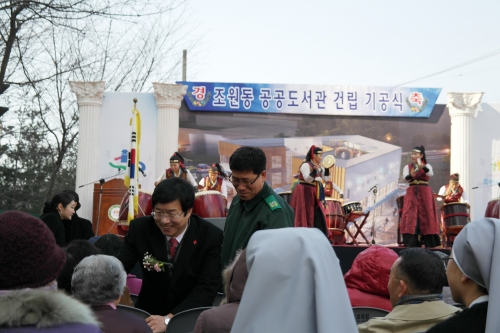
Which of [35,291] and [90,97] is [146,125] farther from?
[35,291]

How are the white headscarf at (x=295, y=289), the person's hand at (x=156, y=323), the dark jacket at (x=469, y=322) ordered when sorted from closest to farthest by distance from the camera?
the white headscarf at (x=295, y=289) < the dark jacket at (x=469, y=322) < the person's hand at (x=156, y=323)

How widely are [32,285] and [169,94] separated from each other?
1338 centimetres

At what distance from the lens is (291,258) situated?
1.64 m

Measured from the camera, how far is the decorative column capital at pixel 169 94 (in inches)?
591

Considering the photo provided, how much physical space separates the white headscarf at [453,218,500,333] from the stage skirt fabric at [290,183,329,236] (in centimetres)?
866

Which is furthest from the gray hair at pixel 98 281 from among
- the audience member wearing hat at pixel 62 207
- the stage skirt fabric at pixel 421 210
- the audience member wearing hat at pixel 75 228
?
the stage skirt fabric at pixel 421 210

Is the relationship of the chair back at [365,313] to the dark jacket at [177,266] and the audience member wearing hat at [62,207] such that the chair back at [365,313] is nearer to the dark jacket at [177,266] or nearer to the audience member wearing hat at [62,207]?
the dark jacket at [177,266]

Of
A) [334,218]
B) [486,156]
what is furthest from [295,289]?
[486,156]

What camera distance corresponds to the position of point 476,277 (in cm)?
197

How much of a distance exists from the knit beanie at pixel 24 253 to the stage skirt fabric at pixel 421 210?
10687 mm

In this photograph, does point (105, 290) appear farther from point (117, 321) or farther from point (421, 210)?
point (421, 210)

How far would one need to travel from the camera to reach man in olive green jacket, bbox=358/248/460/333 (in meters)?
2.59

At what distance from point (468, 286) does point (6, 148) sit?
19.3 m

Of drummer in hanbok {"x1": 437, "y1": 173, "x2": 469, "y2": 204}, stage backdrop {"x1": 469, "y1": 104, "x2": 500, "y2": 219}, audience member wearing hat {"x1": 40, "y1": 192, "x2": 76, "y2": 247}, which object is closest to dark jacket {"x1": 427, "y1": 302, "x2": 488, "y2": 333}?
audience member wearing hat {"x1": 40, "y1": 192, "x2": 76, "y2": 247}
